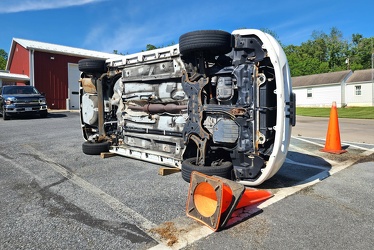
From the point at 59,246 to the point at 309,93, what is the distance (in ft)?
125

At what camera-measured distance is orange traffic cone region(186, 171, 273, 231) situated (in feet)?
8.70

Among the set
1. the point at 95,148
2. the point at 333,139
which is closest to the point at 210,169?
the point at 95,148

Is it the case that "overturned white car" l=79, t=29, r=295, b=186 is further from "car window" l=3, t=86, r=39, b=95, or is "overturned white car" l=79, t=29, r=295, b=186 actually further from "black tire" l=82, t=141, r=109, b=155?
"car window" l=3, t=86, r=39, b=95

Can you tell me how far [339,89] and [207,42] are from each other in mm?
33978

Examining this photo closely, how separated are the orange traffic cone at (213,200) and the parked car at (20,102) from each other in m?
14.2

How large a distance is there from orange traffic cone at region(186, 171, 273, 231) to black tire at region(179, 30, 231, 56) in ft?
5.80

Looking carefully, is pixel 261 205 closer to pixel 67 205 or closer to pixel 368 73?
pixel 67 205

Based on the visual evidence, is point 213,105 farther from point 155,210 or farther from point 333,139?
point 333,139

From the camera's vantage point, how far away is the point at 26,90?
49.7 ft

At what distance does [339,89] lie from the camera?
3269cm

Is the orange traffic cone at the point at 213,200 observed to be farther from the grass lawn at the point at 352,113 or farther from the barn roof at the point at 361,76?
the barn roof at the point at 361,76

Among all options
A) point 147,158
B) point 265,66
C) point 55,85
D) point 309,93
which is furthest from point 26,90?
point 309,93

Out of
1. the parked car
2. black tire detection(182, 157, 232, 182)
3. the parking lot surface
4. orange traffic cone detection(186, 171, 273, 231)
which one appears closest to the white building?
the parking lot surface

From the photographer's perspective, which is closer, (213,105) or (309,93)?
(213,105)
